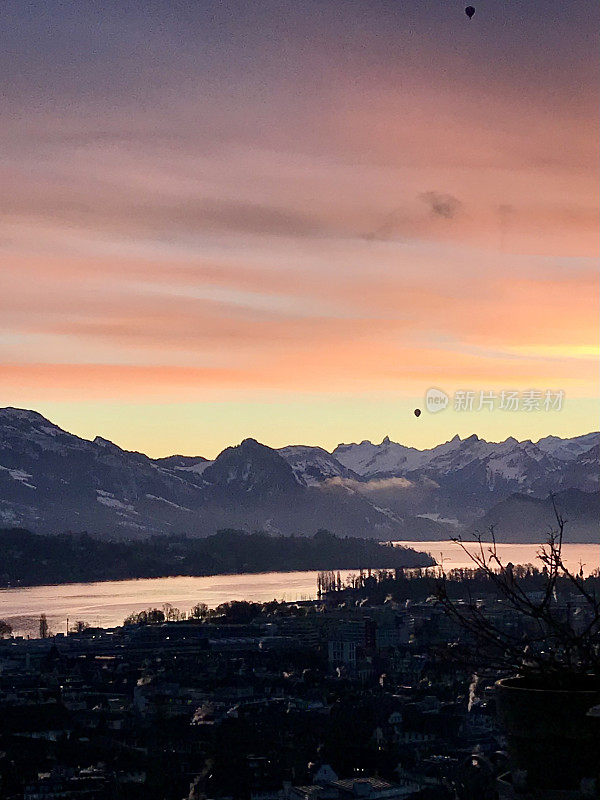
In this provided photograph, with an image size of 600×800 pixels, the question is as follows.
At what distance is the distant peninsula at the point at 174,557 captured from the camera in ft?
354

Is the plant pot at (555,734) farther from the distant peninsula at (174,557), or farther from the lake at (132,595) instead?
the distant peninsula at (174,557)

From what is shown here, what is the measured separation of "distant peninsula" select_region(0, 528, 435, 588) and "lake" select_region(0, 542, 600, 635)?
3021mm

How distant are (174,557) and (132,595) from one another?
3347cm

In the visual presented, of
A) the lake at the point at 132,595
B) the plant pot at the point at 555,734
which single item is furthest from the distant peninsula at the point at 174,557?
the plant pot at the point at 555,734

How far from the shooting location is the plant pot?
247 cm

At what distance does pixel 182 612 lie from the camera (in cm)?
6150

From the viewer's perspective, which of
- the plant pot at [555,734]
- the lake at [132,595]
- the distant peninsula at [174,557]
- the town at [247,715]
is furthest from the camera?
the distant peninsula at [174,557]

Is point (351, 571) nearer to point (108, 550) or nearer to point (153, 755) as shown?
point (108, 550)

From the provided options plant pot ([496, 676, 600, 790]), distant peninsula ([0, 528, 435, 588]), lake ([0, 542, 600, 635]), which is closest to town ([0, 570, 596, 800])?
plant pot ([496, 676, 600, 790])

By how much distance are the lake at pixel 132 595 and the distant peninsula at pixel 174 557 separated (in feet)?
9.91

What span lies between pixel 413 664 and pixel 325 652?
3.99m

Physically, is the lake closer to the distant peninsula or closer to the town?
the distant peninsula

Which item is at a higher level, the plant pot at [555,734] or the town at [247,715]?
the plant pot at [555,734]

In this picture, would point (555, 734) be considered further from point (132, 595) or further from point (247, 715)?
point (132, 595)
